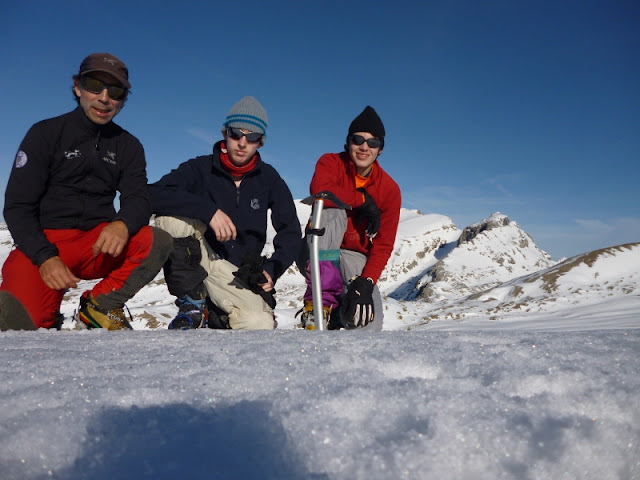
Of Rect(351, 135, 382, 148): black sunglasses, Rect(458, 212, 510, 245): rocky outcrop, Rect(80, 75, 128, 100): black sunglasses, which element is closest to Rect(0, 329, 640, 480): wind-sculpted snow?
Rect(80, 75, 128, 100): black sunglasses

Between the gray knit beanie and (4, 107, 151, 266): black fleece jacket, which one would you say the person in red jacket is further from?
(4, 107, 151, 266): black fleece jacket

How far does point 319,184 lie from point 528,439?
3921mm

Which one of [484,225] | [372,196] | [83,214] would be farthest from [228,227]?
[484,225]

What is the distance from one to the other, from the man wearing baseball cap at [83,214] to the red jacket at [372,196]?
2152 mm

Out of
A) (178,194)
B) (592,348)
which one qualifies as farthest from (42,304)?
(592,348)

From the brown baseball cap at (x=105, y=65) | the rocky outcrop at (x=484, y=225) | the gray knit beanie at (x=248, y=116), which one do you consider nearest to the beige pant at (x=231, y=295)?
the gray knit beanie at (x=248, y=116)

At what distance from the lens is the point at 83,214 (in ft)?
12.2

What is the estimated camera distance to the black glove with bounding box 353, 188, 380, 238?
4871mm

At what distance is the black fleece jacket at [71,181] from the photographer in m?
3.33

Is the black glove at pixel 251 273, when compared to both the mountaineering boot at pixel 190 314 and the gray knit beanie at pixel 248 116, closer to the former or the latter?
the mountaineering boot at pixel 190 314

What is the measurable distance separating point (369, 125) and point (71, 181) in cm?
345

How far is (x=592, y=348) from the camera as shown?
5.82ft

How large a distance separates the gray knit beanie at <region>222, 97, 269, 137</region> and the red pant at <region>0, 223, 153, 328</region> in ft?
5.07

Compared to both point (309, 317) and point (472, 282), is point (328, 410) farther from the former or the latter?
point (472, 282)
